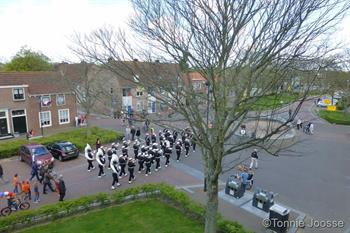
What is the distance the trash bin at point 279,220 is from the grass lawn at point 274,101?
17.6 ft

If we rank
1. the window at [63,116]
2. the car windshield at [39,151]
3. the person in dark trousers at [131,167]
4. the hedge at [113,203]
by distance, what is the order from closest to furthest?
1. the hedge at [113,203]
2. the person in dark trousers at [131,167]
3. the car windshield at [39,151]
4. the window at [63,116]

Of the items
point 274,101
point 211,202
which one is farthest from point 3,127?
point 274,101

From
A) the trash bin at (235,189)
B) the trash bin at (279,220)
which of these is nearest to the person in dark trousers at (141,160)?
the trash bin at (235,189)

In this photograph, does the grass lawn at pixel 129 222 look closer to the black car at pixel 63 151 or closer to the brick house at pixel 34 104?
the black car at pixel 63 151

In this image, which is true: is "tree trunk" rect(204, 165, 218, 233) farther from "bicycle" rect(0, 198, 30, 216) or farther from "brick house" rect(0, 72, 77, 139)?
"brick house" rect(0, 72, 77, 139)

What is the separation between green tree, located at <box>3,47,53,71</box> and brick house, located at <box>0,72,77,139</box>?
756 inches

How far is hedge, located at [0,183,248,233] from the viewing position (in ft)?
37.8

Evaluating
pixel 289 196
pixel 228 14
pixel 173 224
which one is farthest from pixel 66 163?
pixel 228 14

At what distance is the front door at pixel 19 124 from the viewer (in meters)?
29.2

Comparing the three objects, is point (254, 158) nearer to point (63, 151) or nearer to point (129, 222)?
point (129, 222)

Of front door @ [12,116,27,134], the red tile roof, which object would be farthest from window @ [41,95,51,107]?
front door @ [12,116,27,134]

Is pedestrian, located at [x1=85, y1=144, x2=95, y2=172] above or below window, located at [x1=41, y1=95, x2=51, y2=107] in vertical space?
below

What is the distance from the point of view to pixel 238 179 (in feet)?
52.3

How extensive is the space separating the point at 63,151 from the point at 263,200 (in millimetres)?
14355
